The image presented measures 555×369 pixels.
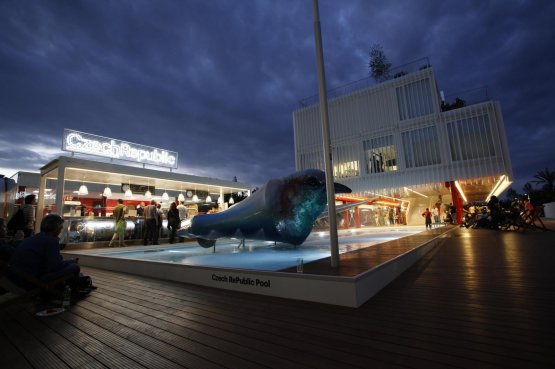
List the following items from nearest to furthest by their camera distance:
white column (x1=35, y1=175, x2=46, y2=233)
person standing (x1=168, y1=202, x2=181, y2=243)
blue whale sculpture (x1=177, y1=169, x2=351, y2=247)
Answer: blue whale sculpture (x1=177, y1=169, x2=351, y2=247) < person standing (x1=168, y1=202, x2=181, y2=243) < white column (x1=35, y1=175, x2=46, y2=233)

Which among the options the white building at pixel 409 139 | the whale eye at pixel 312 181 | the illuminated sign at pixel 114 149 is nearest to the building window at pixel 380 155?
the white building at pixel 409 139

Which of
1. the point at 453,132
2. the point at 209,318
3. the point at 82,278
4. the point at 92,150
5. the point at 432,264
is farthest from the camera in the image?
the point at 453,132

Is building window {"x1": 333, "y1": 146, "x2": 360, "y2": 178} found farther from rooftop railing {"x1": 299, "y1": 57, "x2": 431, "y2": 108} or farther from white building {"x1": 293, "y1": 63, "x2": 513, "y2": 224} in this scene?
rooftop railing {"x1": 299, "y1": 57, "x2": 431, "y2": 108}

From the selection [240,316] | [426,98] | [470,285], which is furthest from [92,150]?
[426,98]

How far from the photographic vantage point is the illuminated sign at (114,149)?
606 inches

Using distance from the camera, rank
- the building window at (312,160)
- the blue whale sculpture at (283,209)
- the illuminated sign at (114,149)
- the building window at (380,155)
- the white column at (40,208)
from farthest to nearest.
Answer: the building window at (312,160) → the building window at (380,155) → the illuminated sign at (114,149) → the white column at (40,208) → the blue whale sculpture at (283,209)

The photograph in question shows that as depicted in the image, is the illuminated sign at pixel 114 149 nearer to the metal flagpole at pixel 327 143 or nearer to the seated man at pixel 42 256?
the seated man at pixel 42 256

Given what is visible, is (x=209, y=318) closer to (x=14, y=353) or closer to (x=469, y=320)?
(x=14, y=353)

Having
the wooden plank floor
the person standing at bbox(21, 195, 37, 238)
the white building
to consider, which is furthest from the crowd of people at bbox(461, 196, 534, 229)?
the person standing at bbox(21, 195, 37, 238)

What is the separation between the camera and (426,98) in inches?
983

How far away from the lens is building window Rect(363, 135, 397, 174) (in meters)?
26.8

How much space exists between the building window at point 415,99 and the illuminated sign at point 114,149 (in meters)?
20.9

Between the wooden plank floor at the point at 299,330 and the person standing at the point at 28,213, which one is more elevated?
the person standing at the point at 28,213

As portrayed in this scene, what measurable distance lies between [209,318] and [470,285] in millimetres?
3758
